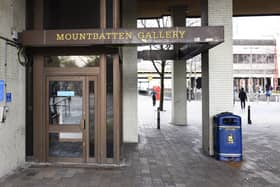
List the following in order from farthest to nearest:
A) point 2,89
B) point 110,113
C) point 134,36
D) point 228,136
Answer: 1. point 228,136
2. point 110,113
3. point 134,36
4. point 2,89

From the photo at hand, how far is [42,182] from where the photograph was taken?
607 centimetres

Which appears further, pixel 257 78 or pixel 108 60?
pixel 257 78

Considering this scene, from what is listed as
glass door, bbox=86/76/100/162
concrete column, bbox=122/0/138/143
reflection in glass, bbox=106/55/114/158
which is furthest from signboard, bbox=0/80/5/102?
concrete column, bbox=122/0/138/143

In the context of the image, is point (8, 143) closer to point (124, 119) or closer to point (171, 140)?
point (124, 119)

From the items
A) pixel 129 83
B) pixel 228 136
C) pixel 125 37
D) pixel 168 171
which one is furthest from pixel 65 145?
pixel 228 136

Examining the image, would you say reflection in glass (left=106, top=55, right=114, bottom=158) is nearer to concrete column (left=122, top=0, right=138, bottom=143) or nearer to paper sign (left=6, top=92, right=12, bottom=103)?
paper sign (left=6, top=92, right=12, bottom=103)

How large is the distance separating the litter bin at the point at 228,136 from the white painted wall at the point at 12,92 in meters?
5.01

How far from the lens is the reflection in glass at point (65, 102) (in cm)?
755

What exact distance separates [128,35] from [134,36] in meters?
0.14

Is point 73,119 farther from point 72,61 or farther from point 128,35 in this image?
point 128,35

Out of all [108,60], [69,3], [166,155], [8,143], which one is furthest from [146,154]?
[69,3]

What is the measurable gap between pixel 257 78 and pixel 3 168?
56118 mm

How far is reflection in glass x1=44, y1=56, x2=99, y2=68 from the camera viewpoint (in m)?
7.50

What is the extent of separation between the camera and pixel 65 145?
7.58 m
